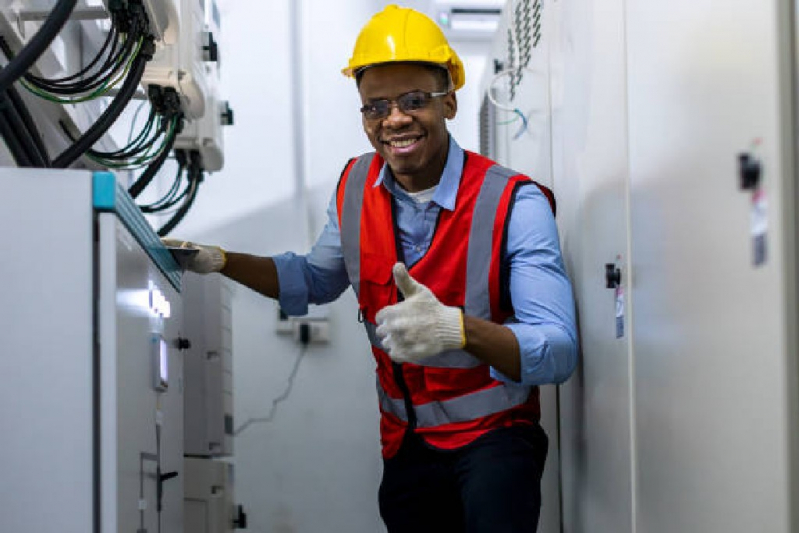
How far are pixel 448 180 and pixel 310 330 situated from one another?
132cm

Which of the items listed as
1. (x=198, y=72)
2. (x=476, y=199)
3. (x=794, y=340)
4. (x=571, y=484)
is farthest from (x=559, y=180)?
(x=794, y=340)

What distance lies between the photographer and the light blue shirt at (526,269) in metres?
1.82

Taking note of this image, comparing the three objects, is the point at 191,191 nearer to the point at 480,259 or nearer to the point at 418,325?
the point at 480,259

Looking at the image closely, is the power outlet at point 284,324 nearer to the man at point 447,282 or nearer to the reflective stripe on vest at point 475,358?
the man at point 447,282

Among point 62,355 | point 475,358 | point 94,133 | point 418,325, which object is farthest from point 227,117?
point 62,355

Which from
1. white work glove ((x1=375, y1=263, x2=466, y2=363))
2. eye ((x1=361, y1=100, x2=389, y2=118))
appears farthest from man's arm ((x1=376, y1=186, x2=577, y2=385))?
eye ((x1=361, y1=100, x2=389, y2=118))

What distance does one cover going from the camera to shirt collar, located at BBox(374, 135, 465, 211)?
2.02 metres

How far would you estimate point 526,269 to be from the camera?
6.27 ft

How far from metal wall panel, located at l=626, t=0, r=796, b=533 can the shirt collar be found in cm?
49

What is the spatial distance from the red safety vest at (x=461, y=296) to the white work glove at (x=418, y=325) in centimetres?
25

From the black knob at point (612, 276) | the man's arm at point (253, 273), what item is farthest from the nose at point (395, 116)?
the black knob at point (612, 276)

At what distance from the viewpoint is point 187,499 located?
2314 millimetres

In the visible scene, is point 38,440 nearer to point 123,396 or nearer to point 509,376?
point 123,396

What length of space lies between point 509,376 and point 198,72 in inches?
48.4
